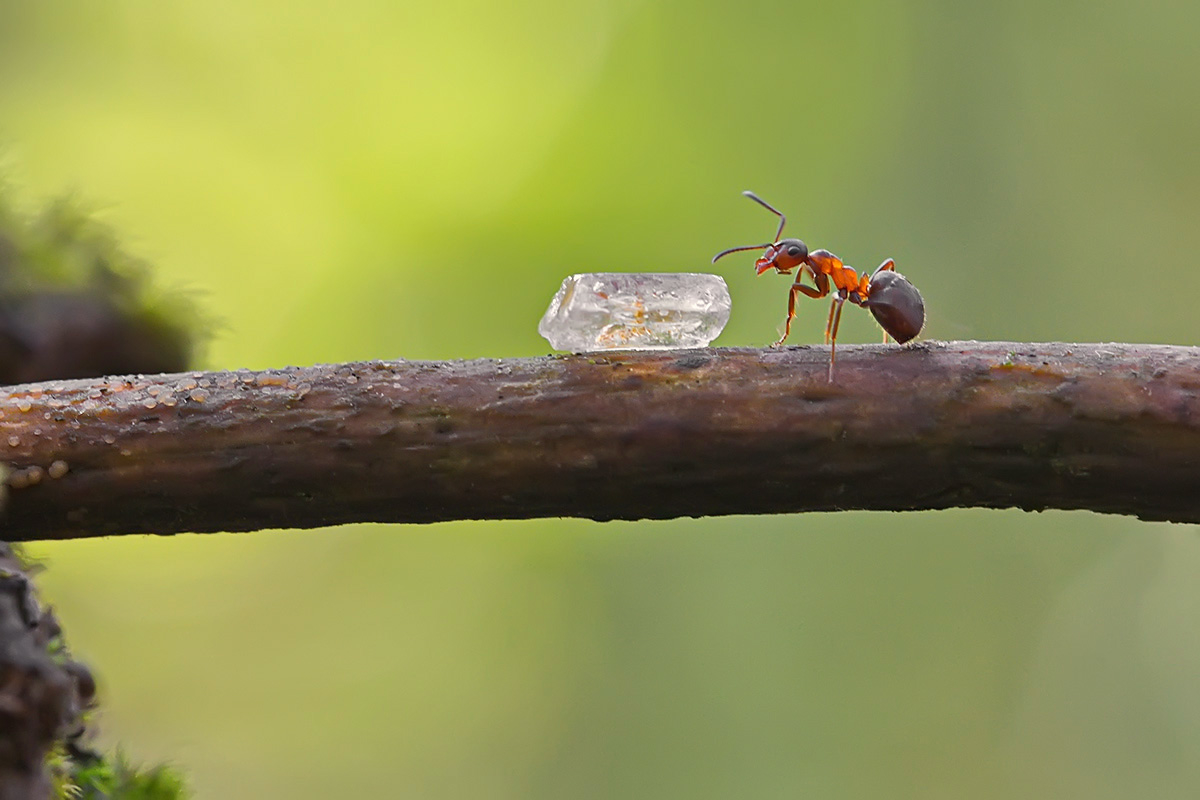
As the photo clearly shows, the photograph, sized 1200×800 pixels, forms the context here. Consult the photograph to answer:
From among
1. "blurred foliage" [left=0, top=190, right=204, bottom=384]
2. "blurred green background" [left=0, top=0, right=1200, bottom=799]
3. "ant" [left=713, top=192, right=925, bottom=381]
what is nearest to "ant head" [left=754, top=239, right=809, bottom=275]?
"ant" [left=713, top=192, right=925, bottom=381]

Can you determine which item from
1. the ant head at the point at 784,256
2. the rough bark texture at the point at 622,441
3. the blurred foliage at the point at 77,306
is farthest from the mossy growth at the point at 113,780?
the ant head at the point at 784,256

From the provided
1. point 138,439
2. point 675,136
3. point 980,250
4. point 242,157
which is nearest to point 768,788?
point 980,250

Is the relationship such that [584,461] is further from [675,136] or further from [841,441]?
[675,136]

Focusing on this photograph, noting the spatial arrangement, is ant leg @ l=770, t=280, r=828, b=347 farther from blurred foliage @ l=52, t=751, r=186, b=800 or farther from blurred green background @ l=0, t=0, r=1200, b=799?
blurred green background @ l=0, t=0, r=1200, b=799

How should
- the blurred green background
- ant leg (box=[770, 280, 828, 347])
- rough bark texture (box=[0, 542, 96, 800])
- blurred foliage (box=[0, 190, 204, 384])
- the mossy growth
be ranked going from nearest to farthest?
rough bark texture (box=[0, 542, 96, 800]), the mossy growth, ant leg (box=[770, 280, 828, 347]), blurred foliage (box=[0, 190, 204, 384]), the blurred green background

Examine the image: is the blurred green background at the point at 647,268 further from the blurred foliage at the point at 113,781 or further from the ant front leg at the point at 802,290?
the blurred foliage at the point at 113,781

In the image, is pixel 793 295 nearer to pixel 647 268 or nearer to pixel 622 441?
pixel 622 441

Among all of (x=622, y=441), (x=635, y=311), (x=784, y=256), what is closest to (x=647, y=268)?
(x=784, y=256)

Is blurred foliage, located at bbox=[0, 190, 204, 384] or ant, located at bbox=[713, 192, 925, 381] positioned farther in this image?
blurred foliage, located at bbox=[0, 190, 204, 384]
